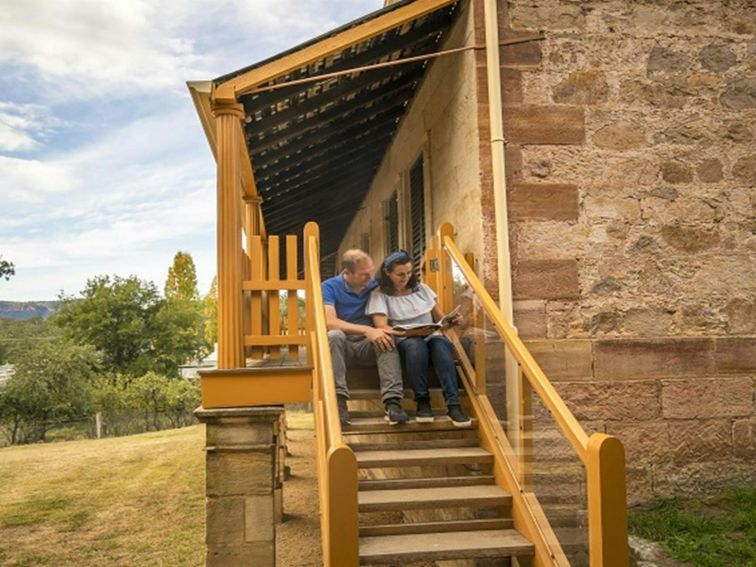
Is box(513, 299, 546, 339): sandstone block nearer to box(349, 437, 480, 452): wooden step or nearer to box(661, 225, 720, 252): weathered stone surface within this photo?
box(349, 437, 480, 452): wooden step

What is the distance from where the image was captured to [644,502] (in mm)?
4996

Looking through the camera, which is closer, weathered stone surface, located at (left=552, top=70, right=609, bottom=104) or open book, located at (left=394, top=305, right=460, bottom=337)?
open book, located at (left=394, top=305, right=460, bottom=337)

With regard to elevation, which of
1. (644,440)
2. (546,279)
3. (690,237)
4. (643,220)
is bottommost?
(644,440)

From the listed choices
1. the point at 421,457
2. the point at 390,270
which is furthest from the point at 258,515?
the point at 390,270

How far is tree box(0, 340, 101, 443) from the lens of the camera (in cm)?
2930

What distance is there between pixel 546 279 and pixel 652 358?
95 cm

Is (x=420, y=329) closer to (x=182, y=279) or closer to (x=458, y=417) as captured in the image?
(x=458, y=417)

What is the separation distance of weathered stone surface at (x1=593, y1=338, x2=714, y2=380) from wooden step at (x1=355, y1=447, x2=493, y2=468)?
1293mm

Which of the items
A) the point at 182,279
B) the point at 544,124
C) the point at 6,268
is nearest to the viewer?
the point at 544,124

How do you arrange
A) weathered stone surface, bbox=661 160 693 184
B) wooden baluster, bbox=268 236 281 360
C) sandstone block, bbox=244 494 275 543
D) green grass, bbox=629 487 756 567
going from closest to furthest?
green grass, bbox=629 487 756 567
sandstone block, bbox=244 494 275 543
wooden baluster, bbox=268 236 281 360
weathered stone surface, bbox=661 160 693 184

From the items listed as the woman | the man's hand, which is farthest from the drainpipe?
the man's hand

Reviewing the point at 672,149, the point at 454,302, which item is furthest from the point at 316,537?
the point at 672,149

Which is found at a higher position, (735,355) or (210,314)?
(210,314)

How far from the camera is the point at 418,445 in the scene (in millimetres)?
4387
